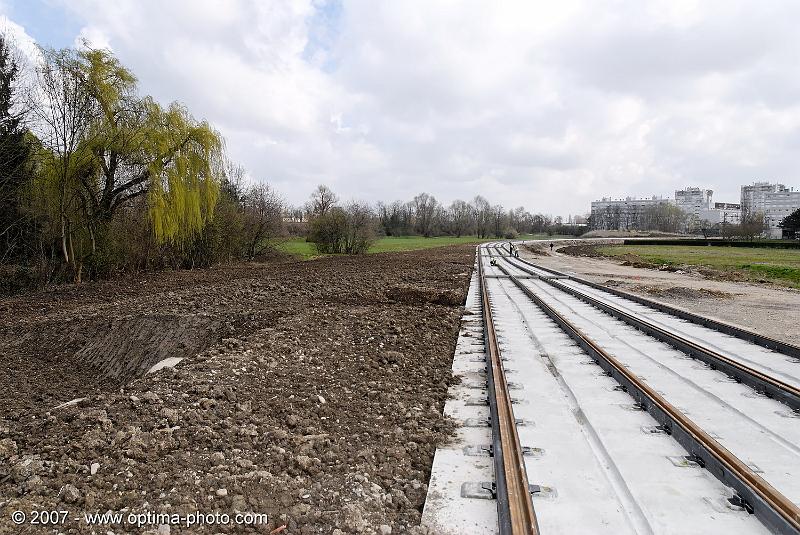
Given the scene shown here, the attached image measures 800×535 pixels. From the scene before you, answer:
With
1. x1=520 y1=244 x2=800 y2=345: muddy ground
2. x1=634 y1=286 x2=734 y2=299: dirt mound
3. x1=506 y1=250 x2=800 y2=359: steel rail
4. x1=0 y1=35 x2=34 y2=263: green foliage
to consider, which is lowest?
x1=520 y1=244 x2=800 y2=345: muddy ground

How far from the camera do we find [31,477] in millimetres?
3541

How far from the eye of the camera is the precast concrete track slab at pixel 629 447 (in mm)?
3070

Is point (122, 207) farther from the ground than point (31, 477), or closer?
farther from the ground

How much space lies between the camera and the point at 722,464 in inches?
138

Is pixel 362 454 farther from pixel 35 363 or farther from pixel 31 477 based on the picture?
pixel 35 363

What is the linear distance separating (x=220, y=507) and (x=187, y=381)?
9.17ft

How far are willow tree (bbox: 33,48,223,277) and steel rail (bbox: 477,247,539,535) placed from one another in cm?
1723

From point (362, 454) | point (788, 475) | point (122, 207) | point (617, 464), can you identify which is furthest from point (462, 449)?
point (122, 207)

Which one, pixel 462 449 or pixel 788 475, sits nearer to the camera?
pixel 788 475

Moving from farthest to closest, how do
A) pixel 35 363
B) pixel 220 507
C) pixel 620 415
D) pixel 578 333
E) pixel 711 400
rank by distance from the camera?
1. pixel 35 363
2. pixel 578 333
3. pixel 711 400
4. pixel 620 415
5. pixel 220 507

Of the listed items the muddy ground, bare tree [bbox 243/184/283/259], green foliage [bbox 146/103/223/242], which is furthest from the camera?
bare tree [bbox 243/184/283/259]

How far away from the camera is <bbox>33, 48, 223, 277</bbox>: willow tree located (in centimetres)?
1623

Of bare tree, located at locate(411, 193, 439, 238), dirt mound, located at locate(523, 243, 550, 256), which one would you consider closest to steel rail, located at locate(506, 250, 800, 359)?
dirt mound, located at locate(523, 243, 550, 256)

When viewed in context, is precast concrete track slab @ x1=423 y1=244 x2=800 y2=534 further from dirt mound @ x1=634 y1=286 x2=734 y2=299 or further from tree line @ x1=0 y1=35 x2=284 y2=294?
tree line @ x1=0 y1=35 x2=284 y2=294
